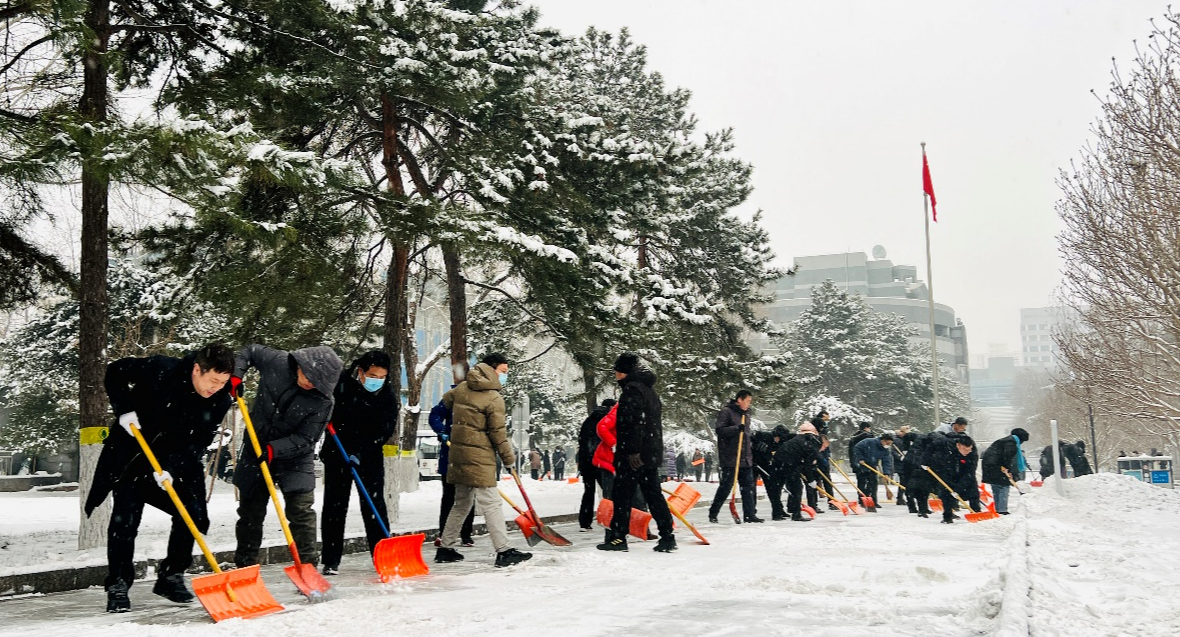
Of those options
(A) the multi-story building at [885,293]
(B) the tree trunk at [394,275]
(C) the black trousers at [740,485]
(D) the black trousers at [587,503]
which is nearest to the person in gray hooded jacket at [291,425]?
(D) the black trousers at [587,503]

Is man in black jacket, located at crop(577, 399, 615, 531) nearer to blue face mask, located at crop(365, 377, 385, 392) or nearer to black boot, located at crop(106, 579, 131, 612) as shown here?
blue face mask, located at crop(365, 377, 385, 392)

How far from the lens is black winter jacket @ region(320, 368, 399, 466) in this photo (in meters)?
8.02

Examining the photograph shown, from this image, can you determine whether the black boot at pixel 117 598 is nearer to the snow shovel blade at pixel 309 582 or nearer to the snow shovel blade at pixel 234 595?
the snow shovel blade at pixel 234 595

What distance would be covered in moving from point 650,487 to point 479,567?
7.54ft

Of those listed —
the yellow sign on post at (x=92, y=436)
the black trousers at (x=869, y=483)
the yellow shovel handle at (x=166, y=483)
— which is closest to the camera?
the yellow shovel handle at (x=166, y=483)

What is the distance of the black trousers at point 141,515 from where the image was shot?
6102mm

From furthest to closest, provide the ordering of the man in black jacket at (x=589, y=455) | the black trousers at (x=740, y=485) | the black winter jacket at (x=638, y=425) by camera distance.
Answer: the black trousers at (x=740, y=485)
the man in black jacket at (x=589, y=455)
the black winter jacket at (x=638, y=425)

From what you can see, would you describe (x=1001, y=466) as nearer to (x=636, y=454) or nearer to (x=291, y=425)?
(x=636, y=454)

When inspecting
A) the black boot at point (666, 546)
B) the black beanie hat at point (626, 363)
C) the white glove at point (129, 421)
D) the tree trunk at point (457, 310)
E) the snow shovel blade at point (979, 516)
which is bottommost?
the snow shovel blade at point (979, 516)

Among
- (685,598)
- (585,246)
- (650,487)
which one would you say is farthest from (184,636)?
(585,246)

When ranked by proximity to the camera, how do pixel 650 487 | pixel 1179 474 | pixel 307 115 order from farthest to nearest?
pixel 1179 474 < pixel 307 115 < pixel 650 487

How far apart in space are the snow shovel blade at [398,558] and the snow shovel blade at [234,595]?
4.55 ft

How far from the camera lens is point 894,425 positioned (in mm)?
61250

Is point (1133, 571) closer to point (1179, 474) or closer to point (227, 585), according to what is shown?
point (227, 585)
